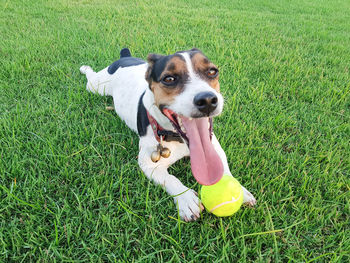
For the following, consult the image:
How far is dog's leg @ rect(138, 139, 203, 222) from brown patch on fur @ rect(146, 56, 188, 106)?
0.61m

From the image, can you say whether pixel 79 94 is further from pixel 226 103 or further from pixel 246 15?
pixel 246 15

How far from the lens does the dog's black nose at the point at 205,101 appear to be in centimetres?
215

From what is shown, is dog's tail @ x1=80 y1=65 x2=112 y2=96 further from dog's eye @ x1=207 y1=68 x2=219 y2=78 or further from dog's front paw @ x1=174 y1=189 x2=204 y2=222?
dog's front paw @ x1=174 y1=189 x2=204 y2=222

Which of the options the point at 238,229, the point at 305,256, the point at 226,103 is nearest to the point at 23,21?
the point at 226,103

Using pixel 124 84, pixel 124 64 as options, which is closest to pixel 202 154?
pixel 124 84

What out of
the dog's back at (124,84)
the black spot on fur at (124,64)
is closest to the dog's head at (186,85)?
the dog's back at (124,84)

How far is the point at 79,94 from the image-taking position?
13.0 ft

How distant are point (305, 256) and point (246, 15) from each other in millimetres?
9286

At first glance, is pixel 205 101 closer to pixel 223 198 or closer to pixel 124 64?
pixel 223 198

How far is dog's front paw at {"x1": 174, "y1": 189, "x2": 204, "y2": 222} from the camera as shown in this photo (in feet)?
7.14

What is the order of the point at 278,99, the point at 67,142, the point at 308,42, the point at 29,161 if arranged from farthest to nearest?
the point at 308,42
the point at 278,99
the point at 67,142
the point at 29,161

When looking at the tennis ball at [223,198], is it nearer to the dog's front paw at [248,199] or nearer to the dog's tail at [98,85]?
the dog's front paw at [248,199]

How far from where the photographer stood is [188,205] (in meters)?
2.23

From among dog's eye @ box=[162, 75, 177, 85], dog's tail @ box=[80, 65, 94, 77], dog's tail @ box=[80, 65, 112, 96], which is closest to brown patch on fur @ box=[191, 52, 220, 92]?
dog's eye @ box=[162, 75, 177, 85]
